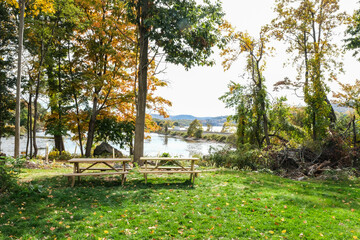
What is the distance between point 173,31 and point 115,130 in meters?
9.33

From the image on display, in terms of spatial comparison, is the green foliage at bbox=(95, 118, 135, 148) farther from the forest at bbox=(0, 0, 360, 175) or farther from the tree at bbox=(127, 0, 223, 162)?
the tree at bbox=(127, 0, 223, 162)

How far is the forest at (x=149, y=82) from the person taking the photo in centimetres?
1091

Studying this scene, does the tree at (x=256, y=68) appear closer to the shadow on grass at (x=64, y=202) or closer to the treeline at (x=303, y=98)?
the treeline at (x=303, y=98)

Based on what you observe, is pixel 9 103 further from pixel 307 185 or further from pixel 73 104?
pixel 307 185

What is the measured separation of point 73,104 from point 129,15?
347 inches

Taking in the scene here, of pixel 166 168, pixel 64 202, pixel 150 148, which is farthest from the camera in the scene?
pixel 150 148

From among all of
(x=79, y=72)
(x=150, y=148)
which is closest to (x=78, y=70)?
(x=79, y=72)

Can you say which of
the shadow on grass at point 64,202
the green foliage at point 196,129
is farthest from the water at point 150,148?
the green foliage at point 196,129

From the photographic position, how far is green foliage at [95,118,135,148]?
1620cm

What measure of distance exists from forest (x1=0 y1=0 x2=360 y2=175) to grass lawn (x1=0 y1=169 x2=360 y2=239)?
430 cm

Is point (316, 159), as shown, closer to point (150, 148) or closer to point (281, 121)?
point (281, 121)

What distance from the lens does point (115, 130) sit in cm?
1628

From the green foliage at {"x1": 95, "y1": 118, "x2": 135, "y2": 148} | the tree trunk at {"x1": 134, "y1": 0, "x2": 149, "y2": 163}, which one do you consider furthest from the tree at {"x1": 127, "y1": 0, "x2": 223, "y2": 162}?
the green foliage at {"x1": 95, "y1": 118, "x2": 135, "y2": 148}

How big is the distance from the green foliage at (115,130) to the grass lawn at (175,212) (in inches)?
366
